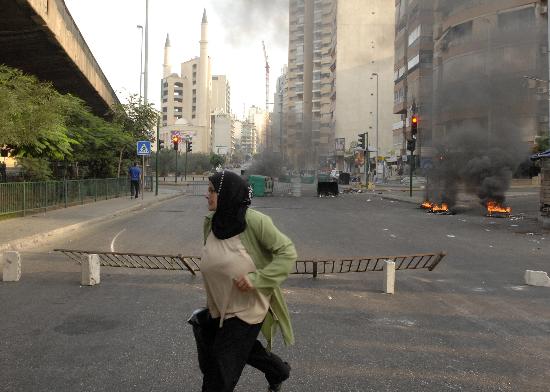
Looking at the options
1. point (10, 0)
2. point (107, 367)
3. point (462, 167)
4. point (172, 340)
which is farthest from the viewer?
point (462, 167)

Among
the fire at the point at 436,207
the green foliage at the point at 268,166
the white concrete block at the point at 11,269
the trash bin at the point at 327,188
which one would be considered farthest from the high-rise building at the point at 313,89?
the white concrete block at the point at 11,269

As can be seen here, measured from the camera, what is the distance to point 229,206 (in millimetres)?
2703

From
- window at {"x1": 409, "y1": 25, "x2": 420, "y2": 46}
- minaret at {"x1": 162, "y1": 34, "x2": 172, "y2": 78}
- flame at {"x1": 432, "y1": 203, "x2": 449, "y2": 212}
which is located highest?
minaret at {"x1": 162, "y1": 34, "x2": 172, "y2": 78}

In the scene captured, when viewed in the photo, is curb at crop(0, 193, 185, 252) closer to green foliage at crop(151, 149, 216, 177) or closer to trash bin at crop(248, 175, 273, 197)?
trash bin at crop(248, 175, 273, 197)

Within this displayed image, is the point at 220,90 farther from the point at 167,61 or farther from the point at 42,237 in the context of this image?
the point at 42,237

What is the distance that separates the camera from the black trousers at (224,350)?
8.67ft

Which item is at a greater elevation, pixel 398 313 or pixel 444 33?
pixel 444 33

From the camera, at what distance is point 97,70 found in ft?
80.2

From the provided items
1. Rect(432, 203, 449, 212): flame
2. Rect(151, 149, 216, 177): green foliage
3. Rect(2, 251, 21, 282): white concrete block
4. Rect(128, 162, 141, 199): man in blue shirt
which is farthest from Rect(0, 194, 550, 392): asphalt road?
Rect(151, 149, 216, 177): green foliage

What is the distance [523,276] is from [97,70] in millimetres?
21660

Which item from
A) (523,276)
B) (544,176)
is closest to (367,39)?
(544,176)

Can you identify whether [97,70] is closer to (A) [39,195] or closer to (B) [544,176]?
(A) [39,195]

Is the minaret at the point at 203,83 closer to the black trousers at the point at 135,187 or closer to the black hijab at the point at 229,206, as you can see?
the black trousers at the point at 135,187

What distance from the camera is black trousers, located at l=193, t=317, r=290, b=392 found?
2643 mm
